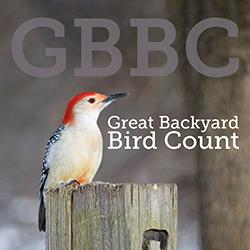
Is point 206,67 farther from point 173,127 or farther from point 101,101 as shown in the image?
point 101,101

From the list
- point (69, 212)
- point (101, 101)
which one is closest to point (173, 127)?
point (101, 101)

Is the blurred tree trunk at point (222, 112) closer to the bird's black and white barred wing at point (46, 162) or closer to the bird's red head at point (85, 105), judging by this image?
the bird's red head at point (85, 105)

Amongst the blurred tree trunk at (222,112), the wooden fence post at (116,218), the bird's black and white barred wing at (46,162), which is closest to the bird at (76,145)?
the bird's black and white barred wing at (46,162)

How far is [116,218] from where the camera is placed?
110 centimetres

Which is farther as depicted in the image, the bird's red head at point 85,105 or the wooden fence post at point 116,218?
the bird's red head at point 85,105

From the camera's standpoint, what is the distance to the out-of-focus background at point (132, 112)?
353 centimetres

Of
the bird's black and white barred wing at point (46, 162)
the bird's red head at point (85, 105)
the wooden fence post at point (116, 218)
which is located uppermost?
the bird's red head at point (85, 105)

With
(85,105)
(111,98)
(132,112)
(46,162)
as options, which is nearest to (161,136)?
(132,112)

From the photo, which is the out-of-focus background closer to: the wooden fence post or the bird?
the bird

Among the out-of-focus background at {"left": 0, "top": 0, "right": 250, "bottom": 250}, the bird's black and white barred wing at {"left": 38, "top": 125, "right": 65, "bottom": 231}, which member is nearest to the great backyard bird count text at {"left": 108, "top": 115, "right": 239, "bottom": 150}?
the out-of-focus background at {"left": 0, "top": 0, "right": 250, "bottom": 250}

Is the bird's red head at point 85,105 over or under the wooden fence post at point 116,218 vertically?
over

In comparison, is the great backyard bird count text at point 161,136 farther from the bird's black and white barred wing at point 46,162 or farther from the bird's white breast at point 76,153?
the bird's black and white barred wing at point 46,162

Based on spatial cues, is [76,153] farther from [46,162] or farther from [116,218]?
[116,218]

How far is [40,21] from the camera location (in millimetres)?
3561
